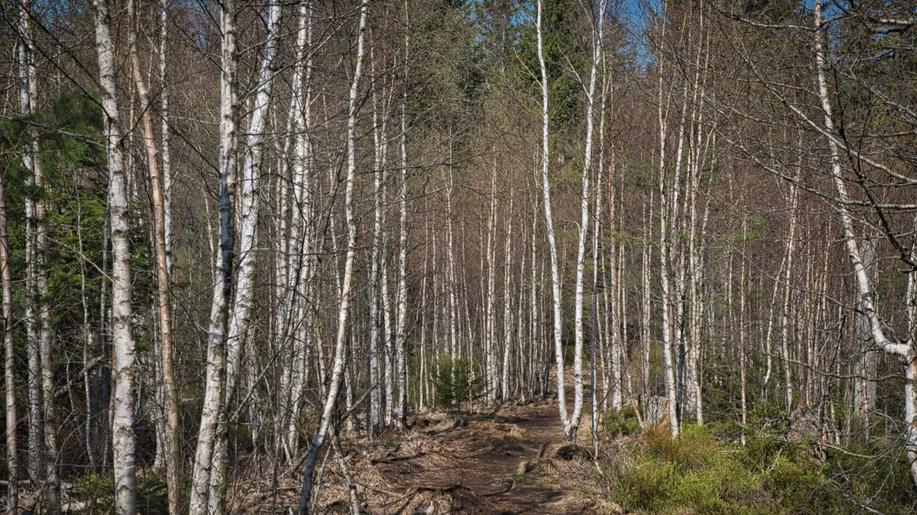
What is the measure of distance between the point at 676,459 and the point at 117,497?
678 cm

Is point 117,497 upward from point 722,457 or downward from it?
upward

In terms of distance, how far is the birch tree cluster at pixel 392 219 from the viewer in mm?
3672

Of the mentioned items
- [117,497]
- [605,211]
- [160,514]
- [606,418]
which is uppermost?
[605,211]

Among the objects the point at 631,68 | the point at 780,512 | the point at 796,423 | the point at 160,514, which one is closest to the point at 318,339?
the point at 160,514

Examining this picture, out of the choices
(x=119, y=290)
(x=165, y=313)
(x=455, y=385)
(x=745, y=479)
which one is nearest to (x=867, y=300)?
(x=745, y=479)

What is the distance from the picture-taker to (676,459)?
26.5ft

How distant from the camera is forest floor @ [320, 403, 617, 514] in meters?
7.22

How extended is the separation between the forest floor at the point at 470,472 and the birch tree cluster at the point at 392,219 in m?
0.63

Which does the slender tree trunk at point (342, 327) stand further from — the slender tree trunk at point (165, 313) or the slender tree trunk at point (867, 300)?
the slender tree trunk at point (867, 300)

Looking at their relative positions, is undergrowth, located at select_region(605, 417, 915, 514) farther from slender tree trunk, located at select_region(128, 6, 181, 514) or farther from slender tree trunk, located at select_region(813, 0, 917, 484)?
slender tree trunk, located at select_region(128, 6, 181, 514)

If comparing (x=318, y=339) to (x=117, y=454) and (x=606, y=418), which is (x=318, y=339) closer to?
(x=117, y=454)

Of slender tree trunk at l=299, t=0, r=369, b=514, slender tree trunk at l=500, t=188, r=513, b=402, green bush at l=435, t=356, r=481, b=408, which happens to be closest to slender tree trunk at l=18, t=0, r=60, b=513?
slender tree trunk at l=299, t=0, r=369, b=514

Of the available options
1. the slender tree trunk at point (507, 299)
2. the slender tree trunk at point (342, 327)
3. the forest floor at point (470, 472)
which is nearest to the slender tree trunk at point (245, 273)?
the slender tree trunk at point (342, 327)

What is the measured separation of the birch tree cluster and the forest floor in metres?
0.63
